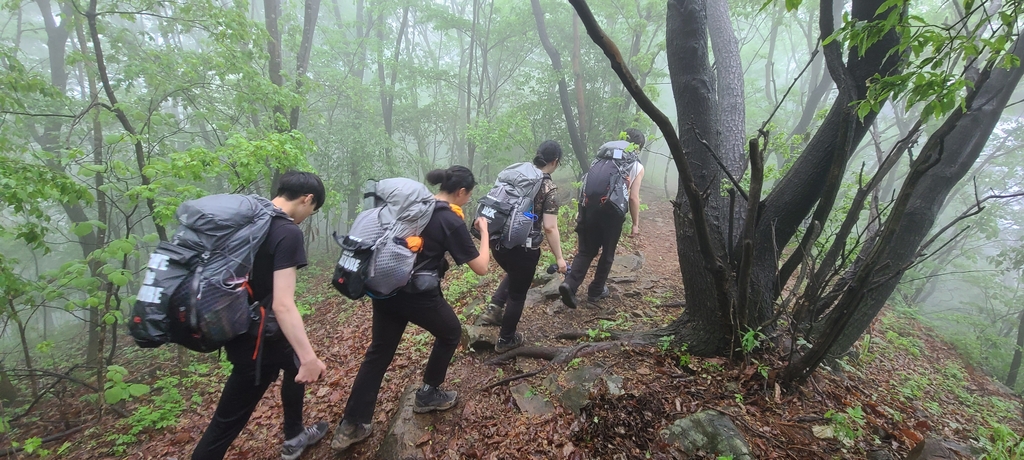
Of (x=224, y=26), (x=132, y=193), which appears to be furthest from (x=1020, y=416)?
(x=224, y=26)

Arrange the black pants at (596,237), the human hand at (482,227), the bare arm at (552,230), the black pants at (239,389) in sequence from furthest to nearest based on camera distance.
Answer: the black pants at (596,237)
the bare arm at (552,230)
the human hand at (482,227)
the black pants at (239,389)

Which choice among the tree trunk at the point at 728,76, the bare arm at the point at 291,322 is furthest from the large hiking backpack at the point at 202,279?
the tree trunk at the point at 728,76

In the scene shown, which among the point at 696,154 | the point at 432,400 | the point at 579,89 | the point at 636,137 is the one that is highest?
the point at 579,89

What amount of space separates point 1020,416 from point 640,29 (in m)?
8.94

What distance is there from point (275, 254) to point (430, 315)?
1.04 meters

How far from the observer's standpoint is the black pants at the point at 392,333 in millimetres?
2738

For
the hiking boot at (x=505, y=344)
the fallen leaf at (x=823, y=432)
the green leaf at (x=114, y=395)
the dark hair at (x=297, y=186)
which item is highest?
the dark hair at (x=297, y=186)

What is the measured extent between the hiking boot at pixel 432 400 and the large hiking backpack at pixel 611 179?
7.93ft

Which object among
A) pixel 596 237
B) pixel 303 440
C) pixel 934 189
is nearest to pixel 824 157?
pixel 934 189

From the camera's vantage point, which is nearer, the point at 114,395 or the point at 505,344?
the point at 114,395

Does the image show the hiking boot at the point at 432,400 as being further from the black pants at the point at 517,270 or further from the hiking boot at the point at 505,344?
the black pants at the point at 517,270

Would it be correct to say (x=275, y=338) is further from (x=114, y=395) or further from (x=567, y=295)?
(x=567, y=295)

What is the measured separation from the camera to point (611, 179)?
4191 mm

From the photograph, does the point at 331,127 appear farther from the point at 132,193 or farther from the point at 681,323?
the point at 681,323
